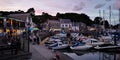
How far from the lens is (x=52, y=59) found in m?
22.6

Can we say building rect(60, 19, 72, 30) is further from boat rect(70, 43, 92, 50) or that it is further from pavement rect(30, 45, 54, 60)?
pavement rect(30, 45, 54, 60)

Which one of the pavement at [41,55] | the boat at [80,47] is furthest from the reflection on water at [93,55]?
the pavement at [41,55]

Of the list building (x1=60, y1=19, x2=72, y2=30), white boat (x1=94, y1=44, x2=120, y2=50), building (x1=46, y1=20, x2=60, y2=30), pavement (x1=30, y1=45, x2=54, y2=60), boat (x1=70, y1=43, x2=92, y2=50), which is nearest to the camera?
pavement (x1=30, y1=45, x2=54, y2=60)

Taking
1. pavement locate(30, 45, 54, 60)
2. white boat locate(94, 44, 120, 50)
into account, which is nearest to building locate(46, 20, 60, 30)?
white boat locate(94, 44, 120, 50)

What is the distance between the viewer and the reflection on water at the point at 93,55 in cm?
3841

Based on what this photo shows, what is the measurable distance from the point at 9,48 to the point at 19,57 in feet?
4.21

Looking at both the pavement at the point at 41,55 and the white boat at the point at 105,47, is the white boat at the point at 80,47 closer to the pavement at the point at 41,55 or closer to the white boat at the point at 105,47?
the white boat at the point at 105,47

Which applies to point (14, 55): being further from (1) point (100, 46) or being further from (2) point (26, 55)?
(1) point (100, 46)

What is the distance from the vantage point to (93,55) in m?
41.8

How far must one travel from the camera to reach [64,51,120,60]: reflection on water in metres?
38.4

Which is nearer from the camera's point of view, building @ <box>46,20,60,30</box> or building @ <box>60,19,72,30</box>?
building @ <box>46,20,60,30</box>

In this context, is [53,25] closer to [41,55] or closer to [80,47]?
[80,47]

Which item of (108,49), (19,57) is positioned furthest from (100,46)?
(19,57)

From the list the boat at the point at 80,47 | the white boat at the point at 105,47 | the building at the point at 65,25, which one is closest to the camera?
the white boat at the point at 105,47
